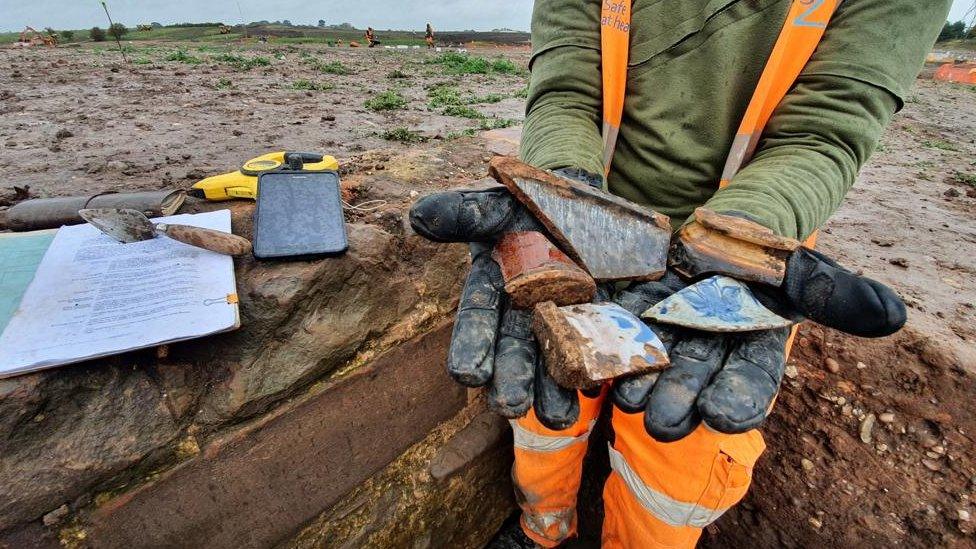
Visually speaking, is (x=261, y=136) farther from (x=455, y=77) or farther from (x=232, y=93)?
(x=455, y=77)

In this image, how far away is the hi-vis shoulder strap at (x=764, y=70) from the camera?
145 centimetres

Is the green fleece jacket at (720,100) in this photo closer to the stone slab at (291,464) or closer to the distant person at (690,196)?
the distant person at (690,196)

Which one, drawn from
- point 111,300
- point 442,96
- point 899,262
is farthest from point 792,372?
point 442,96

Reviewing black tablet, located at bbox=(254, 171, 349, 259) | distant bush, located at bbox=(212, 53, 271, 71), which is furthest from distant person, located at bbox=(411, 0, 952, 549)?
distant bush, located at bbox=(212, 53, 271, 71)

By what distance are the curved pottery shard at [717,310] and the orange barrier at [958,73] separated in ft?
75.8

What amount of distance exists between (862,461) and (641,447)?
1.19 meters

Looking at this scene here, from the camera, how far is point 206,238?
156 cm

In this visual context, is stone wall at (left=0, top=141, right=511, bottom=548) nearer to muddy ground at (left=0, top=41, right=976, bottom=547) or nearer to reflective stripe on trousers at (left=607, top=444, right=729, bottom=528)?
muddy ground at (left=0, top=41, right=976, bottom=547)

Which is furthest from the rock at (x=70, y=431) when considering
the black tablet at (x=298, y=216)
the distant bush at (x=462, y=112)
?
the distant bush at (x=462, y=112)

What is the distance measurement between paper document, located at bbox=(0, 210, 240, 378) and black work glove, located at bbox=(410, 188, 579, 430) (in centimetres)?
75

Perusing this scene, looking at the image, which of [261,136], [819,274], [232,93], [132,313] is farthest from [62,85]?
[819,274]

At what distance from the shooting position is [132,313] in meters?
1.35

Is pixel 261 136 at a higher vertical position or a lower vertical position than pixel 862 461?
higher

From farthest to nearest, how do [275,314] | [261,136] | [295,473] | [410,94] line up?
[410,94] < [261,136] < [295,473] < [275,314]
